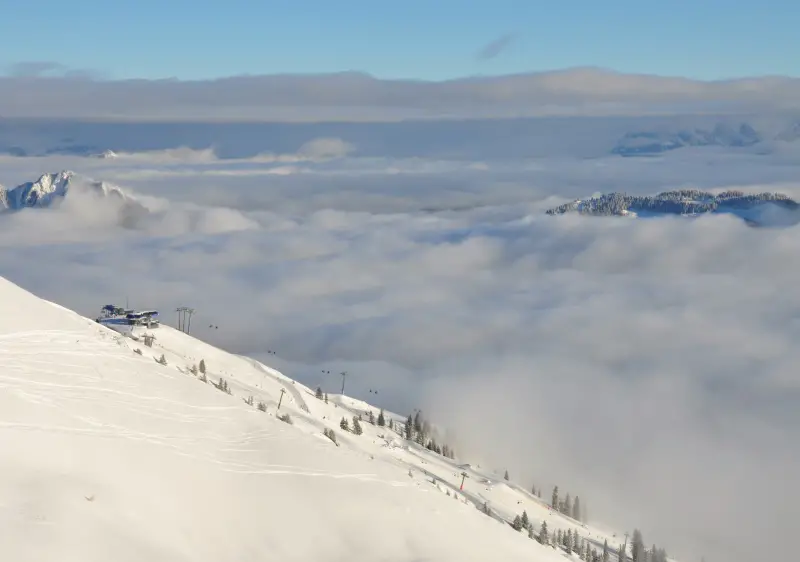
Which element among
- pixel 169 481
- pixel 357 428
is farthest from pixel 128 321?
pixel 169 481

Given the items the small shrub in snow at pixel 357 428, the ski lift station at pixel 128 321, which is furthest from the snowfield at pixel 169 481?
the ski lift station at pixel 128 321

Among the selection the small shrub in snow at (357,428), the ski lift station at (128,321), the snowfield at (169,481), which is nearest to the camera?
the snowfield at (169,481)

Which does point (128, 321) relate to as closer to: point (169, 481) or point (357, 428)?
point (357, 428)

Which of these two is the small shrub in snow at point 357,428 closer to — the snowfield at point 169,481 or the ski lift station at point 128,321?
the ski lift station at point 128,321

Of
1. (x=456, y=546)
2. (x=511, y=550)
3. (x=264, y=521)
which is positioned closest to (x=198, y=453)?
(x=264, y=521)

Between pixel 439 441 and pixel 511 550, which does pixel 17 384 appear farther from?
pixel 439 441

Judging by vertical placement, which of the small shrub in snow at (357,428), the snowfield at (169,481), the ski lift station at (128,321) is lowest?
the small shrub in snow at (357,428)

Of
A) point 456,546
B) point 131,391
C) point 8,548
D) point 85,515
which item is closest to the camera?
point 8,548

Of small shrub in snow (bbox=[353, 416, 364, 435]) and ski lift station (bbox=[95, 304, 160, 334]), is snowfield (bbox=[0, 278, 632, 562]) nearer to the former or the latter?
small shrub in snow (bbox=[353, 416, 364, 435])
